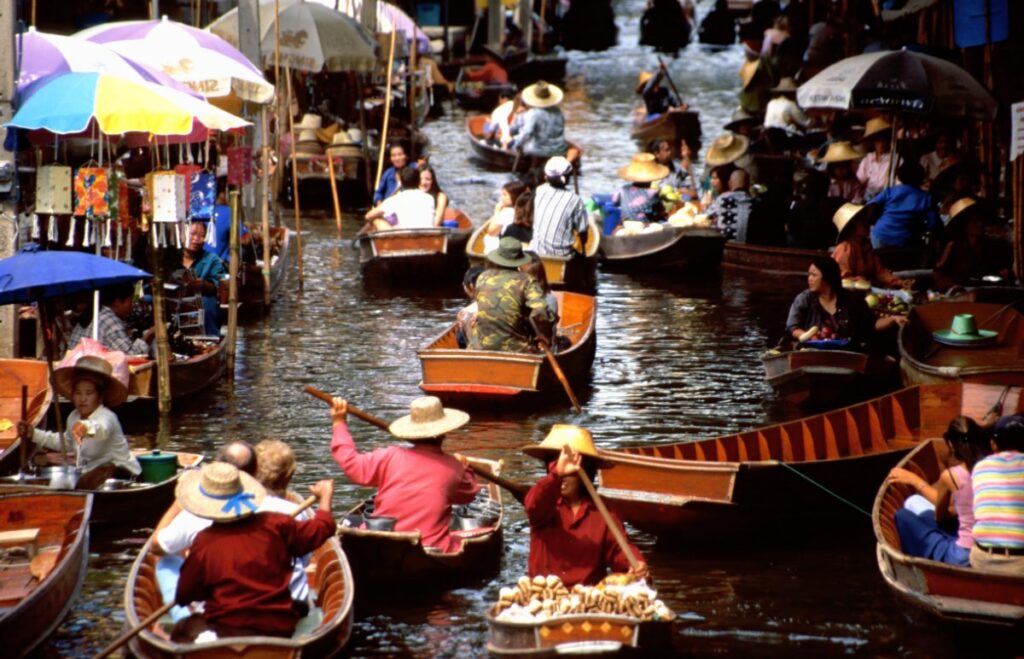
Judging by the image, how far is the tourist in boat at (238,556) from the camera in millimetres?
7270

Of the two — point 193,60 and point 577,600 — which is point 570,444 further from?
point 193,60

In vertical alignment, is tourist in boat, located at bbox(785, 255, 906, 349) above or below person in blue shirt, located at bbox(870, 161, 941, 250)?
below

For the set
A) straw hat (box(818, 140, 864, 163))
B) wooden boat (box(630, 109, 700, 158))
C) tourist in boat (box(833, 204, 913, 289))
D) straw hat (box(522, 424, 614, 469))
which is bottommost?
straw hat (box(522, 424, 614, 469))

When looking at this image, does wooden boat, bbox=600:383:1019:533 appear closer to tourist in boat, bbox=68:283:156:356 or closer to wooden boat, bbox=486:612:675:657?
wooden boat, bbox=486:612:675:657

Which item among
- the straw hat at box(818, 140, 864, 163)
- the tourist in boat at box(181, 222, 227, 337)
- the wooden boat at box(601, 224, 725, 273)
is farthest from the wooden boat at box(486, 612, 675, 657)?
the straw hat at box(818, 140, 864, 163)

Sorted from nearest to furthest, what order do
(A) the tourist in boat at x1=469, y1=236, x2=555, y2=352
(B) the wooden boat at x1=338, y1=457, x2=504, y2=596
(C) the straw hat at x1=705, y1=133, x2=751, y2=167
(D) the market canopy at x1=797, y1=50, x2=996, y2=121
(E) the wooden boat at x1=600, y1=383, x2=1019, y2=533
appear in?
1. (B) the wooden boat at x1=338, y1=457, x2=504, y2=596
2. (E) the wooden boat at x1=600, y1=383, x2=1019, y2=533
3. (A) the tourist in boat at x1=469, y1=236, x2=555, y2=352
4. (D) the market canopy at x1=797, y1=50, x2=996, y2=121
5. (C) the straw hat at x1=705, y1=133, x2=751, y2=167

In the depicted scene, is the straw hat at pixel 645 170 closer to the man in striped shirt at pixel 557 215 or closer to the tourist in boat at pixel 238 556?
the man in striped shirt at pixel 557 215

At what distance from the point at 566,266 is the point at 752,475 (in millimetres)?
8215

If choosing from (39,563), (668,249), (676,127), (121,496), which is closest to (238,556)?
(39,563)

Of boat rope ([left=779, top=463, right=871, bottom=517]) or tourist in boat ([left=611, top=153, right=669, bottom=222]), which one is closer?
boat rope ([left=779, top=463, right=871, bottom=517])

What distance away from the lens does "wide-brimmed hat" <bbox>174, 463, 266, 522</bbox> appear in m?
7.24

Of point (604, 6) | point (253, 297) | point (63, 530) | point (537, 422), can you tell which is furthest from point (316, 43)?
point (604, 6)

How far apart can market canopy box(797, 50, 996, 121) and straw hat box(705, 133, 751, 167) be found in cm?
438

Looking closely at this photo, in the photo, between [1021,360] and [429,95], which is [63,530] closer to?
[1021,360]
